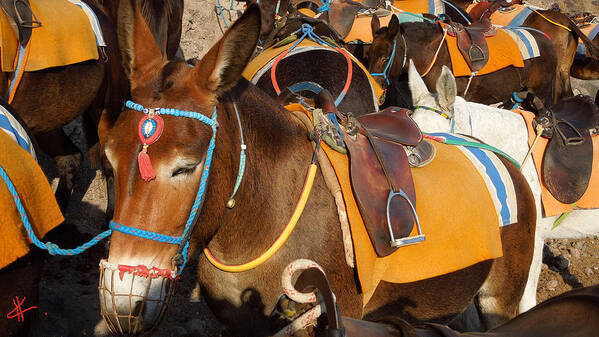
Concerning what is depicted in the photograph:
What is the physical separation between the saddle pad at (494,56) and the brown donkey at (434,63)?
0.29 ft

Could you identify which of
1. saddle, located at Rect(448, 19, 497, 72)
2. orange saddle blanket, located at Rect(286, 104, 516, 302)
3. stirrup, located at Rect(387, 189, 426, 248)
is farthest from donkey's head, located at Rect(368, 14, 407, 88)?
stirrup, located at Rect(387, 189, 426, 248)

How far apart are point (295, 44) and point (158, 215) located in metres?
3.20

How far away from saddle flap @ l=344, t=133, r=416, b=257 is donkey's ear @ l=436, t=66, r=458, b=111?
3.42ft

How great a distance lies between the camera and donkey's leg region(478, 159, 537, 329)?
230cm

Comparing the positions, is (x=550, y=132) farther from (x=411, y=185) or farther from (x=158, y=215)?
(x=158, y=215)

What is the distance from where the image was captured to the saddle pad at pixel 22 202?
1768 mm

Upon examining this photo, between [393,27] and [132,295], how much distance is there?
454 centimetres

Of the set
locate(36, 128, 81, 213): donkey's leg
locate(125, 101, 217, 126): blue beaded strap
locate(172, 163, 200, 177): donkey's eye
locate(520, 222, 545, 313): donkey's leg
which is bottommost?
locate(36, 128, 81, 213): donkey's leg

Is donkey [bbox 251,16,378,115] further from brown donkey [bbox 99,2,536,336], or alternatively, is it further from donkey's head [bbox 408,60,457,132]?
brown donkey [bbox 99,2,536,336]

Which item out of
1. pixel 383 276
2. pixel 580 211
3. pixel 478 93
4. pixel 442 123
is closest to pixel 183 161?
pixel 383 276

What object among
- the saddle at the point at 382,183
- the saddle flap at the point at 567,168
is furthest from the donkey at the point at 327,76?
the saddle at the point at 382,183

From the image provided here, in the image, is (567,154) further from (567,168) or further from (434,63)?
(434,63)

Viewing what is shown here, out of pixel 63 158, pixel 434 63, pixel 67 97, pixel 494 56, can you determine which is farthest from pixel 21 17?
pixel 494 56

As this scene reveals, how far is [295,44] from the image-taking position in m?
4.28
